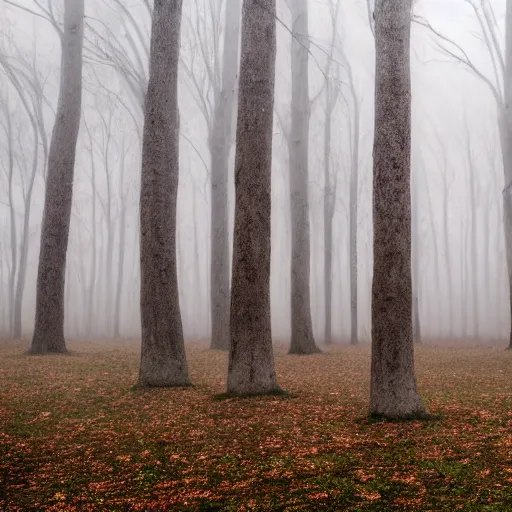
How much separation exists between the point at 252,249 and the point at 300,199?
780 centimetres

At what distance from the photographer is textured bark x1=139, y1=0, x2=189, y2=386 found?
7227 millimetres

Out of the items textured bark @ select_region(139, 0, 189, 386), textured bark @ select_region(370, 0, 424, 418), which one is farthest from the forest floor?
textured bark @ select_region(139, 0, 189, 386)

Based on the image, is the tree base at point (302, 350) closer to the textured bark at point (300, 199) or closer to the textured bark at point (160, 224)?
the textured bark at point (300, 199)

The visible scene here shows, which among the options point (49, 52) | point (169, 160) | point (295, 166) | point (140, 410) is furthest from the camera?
point (49, 52)

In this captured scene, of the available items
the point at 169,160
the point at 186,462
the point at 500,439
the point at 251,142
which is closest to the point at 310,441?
the point at 186,462

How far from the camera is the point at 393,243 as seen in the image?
16.5ft

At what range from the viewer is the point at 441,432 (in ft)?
14.7

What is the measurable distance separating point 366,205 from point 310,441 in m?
27.9

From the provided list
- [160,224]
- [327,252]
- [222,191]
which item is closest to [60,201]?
[222,191]

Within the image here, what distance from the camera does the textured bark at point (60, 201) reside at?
1179 cm

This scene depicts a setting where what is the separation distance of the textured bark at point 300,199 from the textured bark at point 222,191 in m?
1.81

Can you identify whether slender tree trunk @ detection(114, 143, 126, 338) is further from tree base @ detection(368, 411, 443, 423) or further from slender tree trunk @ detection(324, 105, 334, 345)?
tree base @ detection(368, 411, 443, 423)

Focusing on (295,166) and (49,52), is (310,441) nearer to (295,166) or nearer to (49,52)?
(295,166)

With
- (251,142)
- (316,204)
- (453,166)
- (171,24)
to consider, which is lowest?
(251,142)
